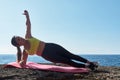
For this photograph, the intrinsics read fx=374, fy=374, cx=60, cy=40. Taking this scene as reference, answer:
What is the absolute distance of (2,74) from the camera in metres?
11.4

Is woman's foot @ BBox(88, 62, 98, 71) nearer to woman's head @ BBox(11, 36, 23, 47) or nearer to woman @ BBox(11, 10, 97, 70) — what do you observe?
woman @ BBox(11, 10, 97, 70)

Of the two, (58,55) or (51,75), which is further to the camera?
(58,55)

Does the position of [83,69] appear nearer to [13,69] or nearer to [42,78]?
[42,78]

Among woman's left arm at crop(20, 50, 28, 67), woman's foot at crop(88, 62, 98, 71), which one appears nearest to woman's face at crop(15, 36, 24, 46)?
woman's left arm at crop(20, 50, 28, 67)

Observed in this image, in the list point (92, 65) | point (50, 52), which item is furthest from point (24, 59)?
point (92, 65)

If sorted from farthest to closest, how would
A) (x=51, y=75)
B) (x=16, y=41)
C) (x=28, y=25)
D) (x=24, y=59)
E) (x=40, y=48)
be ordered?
(x=28, y=25), (x=24, y=59), (x=40, y=48), (x=16, y=41), (x=51, y=75)

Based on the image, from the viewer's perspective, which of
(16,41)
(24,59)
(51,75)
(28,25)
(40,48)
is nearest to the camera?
(51,75)

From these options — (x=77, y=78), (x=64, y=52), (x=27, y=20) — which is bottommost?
(x=77, y=78)

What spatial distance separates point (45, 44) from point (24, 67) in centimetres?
111

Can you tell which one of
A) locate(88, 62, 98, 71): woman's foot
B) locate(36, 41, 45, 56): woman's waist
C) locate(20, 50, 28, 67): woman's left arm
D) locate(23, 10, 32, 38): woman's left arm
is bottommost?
locate(88, 62, 98, 71): woman's foot

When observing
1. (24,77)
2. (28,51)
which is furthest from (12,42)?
(24,77)

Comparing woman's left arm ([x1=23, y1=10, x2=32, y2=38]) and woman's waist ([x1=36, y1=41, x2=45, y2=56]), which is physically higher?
woman's left arm ([x1=23, y1=10, x2=32, y2=38])

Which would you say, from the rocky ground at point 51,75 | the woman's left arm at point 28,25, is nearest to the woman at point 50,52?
the woman's left arm at point 28,25

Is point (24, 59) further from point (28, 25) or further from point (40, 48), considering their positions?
point (28, 25)
